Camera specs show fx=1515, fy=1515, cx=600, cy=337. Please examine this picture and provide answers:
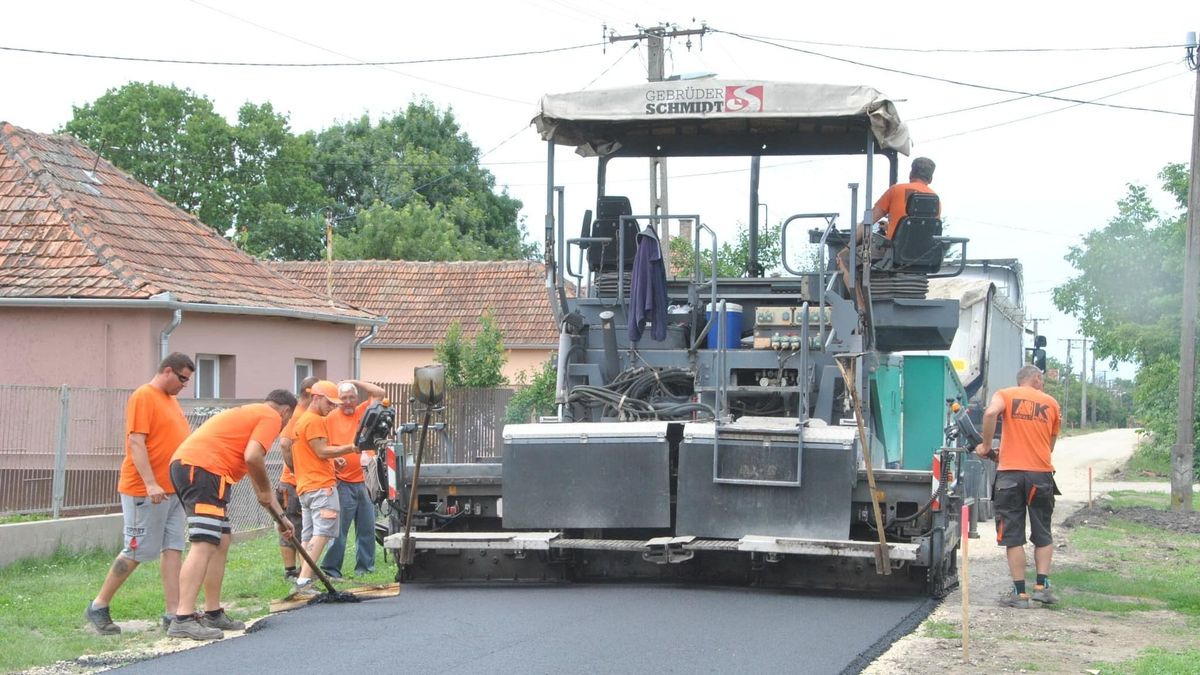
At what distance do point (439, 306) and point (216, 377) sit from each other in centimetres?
1475

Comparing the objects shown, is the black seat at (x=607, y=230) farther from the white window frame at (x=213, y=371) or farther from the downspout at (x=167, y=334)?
the white window frame at (x=213, y=371)

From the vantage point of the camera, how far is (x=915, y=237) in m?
11.0

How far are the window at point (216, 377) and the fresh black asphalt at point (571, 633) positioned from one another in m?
11.1

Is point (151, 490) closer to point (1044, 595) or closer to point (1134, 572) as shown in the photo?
point (1044, 595)

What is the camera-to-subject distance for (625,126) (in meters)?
11.8

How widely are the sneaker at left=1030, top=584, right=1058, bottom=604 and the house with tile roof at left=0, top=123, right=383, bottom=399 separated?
11770 mm

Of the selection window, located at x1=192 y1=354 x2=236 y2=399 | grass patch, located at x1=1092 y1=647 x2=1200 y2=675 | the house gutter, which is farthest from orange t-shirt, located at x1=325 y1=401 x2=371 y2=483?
window, located at x1=192 y1=354 x2=236 y2=399

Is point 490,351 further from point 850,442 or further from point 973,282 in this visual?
point 850,442

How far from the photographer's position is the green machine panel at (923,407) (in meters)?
14.1

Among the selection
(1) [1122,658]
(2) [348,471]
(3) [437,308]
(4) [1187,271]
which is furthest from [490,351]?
(1) [1122,658]

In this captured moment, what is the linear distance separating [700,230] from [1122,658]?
13.8ft

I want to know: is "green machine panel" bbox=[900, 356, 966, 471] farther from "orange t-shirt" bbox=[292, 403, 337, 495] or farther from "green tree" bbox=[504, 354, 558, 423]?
"green tree" bbox=[504, 354, 558, 423]

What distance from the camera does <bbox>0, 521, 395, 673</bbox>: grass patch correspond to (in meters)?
8.56

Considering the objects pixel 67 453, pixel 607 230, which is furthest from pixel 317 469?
pixel 67 453
